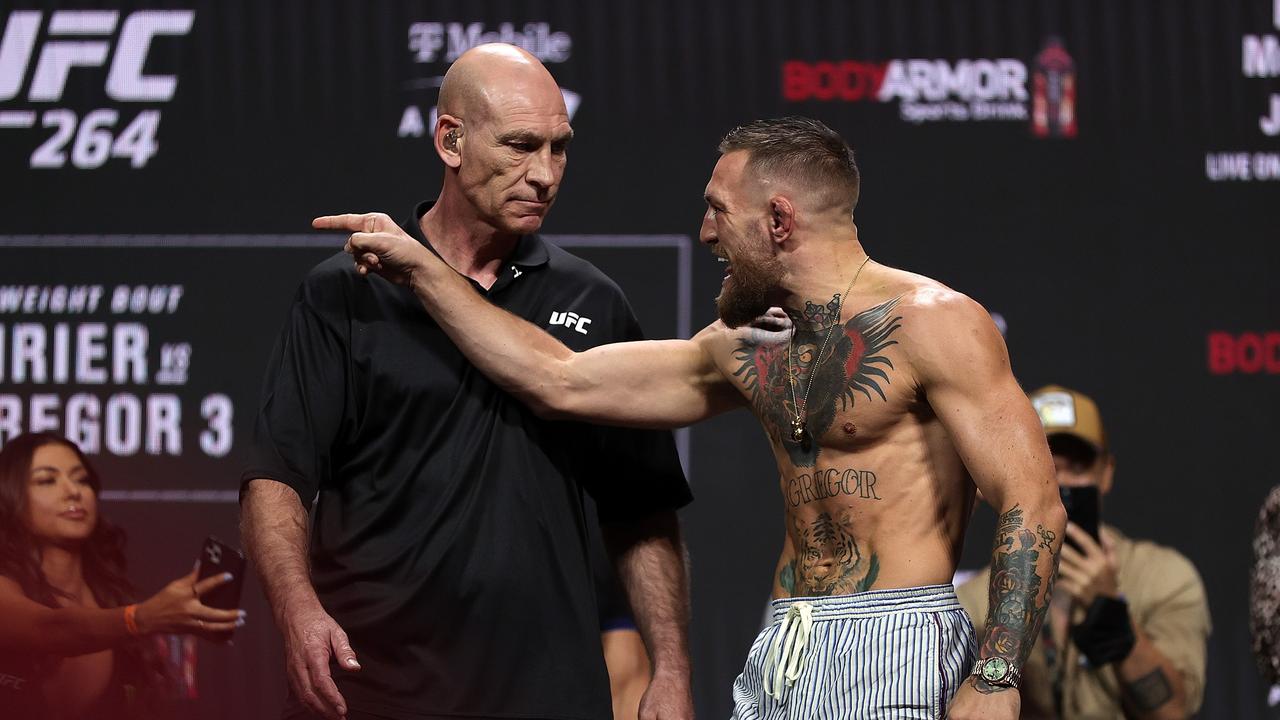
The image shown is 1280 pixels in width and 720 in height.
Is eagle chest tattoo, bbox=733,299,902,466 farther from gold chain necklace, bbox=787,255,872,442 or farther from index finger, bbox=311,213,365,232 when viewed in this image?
index finger, bbox=311,213,365,232

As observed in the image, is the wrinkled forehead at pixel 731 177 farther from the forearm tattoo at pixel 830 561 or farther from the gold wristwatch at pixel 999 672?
the gold wristwatch at pixel 999 672

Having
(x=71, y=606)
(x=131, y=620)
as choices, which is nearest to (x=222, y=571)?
(x=131, y=620)

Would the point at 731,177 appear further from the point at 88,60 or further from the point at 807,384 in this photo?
the point at 88,60

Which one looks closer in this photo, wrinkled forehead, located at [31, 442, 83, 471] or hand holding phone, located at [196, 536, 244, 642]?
hand holding phone, located at [196, 536, 244, 642]

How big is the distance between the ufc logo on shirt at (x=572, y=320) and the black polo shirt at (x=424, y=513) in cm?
19

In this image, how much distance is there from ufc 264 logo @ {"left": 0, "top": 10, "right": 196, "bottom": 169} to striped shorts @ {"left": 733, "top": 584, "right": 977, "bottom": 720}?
2.61 m

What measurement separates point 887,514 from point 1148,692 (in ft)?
5.19

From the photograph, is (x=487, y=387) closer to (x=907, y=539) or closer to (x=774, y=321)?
(x=774, y=321)

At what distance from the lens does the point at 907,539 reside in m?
2.29

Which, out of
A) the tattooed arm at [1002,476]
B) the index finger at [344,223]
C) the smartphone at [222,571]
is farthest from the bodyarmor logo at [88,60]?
the tattooed arm at [1002,476]

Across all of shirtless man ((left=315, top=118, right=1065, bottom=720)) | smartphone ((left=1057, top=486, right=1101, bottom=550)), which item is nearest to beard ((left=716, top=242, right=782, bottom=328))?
shirtless man ((left=315, top=118, right=1065, bottom=720))

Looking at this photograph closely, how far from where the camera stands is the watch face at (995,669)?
2.12m

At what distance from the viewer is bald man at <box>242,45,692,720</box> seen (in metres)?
2.23

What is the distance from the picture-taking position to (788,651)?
235cm
